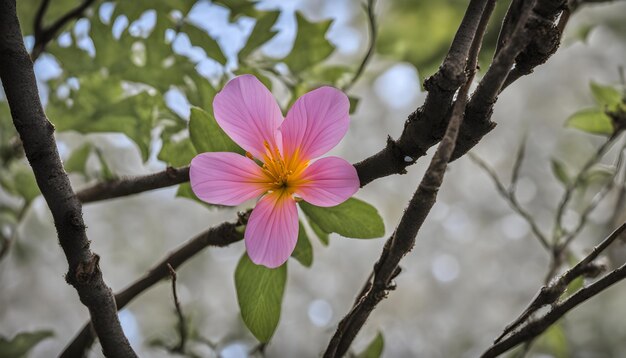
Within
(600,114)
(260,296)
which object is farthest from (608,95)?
(260,296)

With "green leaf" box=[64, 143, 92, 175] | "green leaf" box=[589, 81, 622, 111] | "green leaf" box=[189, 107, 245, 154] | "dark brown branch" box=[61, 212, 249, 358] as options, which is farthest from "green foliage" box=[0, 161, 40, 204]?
"green leaf" box=[589, 81, 622, 111]

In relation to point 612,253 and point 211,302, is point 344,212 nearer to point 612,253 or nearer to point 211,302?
point 612,253

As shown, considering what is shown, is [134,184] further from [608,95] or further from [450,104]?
[608,95]

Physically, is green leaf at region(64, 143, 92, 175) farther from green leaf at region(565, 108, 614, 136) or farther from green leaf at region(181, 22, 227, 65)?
green leaf at region(565, 108, 614, 136)

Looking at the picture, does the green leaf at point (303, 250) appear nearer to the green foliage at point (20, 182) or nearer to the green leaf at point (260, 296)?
the green leaf at point (260, 296)

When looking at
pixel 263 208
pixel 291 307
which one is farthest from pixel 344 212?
pixel 291 307
